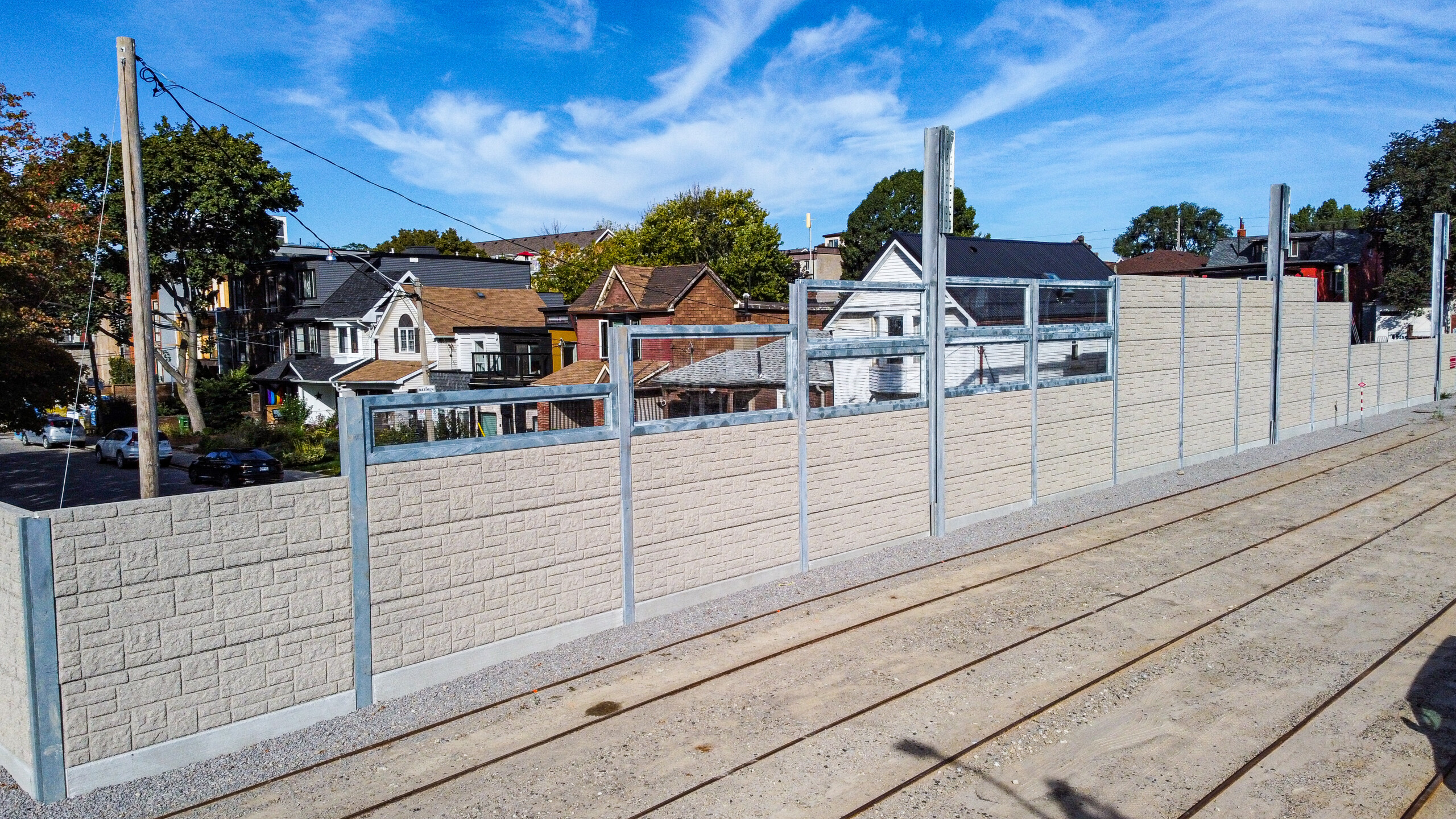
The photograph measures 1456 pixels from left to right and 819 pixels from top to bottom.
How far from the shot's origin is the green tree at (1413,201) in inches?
1816

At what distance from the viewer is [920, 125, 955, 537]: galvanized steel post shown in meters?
14.9

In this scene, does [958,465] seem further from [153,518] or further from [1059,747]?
[153,518]

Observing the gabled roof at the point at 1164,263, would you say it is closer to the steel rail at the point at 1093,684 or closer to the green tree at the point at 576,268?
the green tree at the point at 576,268

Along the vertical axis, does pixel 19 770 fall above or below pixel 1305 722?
above

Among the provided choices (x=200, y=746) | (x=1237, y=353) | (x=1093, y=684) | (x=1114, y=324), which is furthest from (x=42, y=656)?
(x=1237, y=353)

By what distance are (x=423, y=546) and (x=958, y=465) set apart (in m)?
9.97

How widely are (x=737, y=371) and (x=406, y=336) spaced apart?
3987cm

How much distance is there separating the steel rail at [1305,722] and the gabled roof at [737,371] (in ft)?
24.0

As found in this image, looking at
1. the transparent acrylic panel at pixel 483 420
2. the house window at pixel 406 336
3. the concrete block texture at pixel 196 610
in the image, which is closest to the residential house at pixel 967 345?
the transparent acrylic panel at pixel 483 420

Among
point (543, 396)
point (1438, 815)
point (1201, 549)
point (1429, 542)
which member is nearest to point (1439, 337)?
point (1429, 542)

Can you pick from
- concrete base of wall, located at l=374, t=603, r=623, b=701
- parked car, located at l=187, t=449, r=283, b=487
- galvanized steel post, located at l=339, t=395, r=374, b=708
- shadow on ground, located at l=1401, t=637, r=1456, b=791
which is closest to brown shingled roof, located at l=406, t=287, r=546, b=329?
parked car, located at l=187, t=449, r=283, b=487

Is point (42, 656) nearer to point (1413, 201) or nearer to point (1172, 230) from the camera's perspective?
point (1413, 201)

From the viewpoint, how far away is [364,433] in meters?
8.70

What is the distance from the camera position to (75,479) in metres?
33.1
